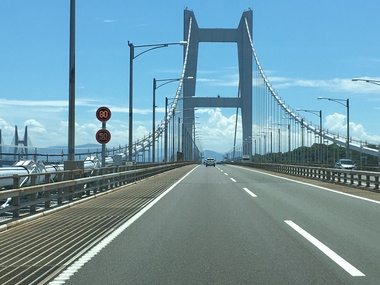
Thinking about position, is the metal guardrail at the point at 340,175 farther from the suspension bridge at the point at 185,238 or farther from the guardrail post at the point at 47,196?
the guardrail post at the point at 47,196

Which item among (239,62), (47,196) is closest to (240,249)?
(47,196)

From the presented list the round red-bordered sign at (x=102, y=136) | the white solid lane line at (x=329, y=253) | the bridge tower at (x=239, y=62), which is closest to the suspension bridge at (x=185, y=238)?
the white solid lane line at (x=329, y=253)

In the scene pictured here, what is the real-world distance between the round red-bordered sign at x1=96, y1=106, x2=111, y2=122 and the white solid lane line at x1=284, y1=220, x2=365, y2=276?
12818mm

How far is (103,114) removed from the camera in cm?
2291

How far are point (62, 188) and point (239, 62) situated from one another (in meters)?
94.7

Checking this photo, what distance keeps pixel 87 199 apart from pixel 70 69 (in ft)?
15.3

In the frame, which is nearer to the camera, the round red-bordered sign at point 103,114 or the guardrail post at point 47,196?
the guardrail post at point 47,196

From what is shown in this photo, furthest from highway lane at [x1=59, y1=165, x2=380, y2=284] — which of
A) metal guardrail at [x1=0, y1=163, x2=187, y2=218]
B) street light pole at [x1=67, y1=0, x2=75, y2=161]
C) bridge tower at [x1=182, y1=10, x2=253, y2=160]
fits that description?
bridge tower at [x1=182, y1=10, x2=253, y2=160]

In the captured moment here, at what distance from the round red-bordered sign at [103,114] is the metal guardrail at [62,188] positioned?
2.16 meters

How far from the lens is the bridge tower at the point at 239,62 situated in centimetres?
10406

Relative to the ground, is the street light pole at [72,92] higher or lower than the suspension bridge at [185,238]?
higher

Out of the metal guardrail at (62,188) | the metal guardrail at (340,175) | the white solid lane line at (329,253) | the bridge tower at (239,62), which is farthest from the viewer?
the bridge tower at (239,62)

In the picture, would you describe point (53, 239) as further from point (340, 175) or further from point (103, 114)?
point (340, 175)

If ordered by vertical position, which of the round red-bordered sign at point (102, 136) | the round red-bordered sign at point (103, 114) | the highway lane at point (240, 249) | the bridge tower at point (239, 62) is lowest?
the highway lane at point (240, 249)
